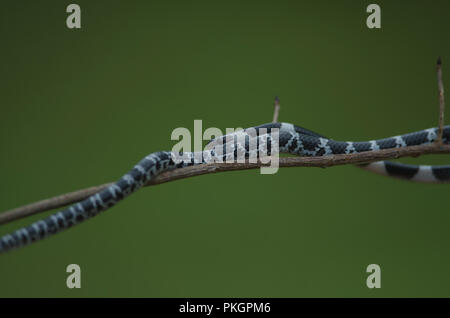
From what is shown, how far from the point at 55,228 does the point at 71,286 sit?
1247 millimetres

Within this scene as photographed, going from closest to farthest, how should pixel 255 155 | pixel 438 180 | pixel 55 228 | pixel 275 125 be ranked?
pixel 55 228, pixel 255 155, pixel 275 125, pixel 438 180

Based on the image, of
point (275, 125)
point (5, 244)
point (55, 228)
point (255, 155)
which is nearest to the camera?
point (5, 244)

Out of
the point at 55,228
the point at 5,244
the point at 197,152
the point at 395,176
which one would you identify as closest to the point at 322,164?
the point at 197,152

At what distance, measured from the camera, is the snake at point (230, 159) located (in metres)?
2.01

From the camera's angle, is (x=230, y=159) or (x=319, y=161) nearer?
(x=319, y=161)

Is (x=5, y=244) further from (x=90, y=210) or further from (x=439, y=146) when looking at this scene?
(x=439, y=146)

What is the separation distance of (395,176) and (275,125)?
2.68ft

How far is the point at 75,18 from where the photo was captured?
3.53 meters

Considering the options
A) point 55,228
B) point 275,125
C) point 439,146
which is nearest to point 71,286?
point 55,228

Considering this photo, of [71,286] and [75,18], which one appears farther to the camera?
[75,18]

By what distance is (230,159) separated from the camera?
2.35 metres

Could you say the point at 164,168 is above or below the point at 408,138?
below

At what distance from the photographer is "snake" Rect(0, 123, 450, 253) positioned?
201cm

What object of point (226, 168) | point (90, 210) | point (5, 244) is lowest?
point (5, 244)
